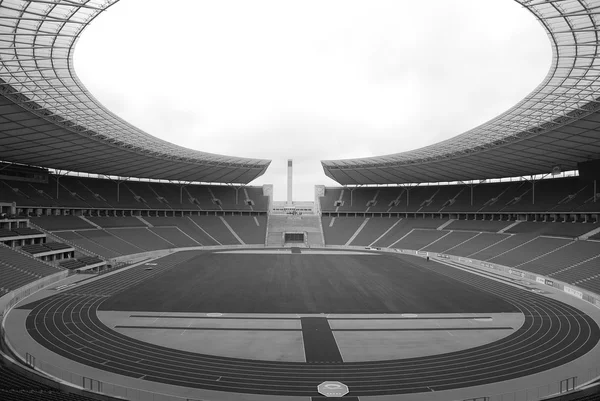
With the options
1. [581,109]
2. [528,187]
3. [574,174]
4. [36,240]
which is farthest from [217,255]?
[574,174]

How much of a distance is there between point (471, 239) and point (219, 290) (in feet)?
124

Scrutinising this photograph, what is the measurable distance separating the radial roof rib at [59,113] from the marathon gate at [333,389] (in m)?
19.3

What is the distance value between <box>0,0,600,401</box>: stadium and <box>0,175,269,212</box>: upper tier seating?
465 millimetres

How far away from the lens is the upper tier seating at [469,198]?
159 ft

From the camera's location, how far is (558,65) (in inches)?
907

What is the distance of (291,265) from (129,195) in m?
35.4

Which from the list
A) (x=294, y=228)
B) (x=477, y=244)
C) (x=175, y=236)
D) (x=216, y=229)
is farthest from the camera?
(x=294, y=228)

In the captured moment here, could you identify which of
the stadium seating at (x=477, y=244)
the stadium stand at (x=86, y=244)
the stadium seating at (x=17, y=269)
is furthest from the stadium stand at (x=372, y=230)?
the stadium seating at (x=17, y=269)

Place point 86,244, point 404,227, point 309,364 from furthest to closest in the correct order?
point 404,227 < point 86,244 < point 309,364

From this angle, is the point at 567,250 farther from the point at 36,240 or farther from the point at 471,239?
the point at 36,240

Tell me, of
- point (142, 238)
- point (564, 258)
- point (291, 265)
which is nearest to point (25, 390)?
point (291, 265)

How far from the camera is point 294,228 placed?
238ft

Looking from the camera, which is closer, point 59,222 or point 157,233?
point 59,222

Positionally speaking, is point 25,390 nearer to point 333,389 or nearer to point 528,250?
point 333,389
